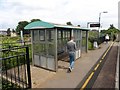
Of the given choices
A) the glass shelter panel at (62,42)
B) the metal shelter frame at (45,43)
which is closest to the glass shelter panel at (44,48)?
the metal shelter frame at (45,43)

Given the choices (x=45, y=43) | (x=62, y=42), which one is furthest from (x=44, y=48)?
(x=62, y=42)

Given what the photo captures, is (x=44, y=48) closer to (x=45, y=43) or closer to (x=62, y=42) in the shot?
(x=45, y=43)

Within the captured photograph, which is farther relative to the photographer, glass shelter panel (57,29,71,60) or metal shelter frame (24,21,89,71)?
glass shelter panel (57,29,71,60)

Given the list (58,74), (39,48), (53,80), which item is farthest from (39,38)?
(53,80)

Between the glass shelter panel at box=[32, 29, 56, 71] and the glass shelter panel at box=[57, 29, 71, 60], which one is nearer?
the glass shelter panel at box=[32, 29, 56, 71]

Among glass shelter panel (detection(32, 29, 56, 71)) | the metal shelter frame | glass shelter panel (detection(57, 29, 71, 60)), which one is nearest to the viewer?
the metal shelter frame

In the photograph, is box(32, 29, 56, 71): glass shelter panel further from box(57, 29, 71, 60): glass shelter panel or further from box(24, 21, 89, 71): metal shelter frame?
box(57, 29, 71, 60): glass shelter panel

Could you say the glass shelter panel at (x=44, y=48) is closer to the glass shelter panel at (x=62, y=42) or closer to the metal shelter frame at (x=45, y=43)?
the metal shelter frame at (x=45, y=43)

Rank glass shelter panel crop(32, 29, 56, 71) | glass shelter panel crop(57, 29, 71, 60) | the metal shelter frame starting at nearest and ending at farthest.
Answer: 1. the metal shelter frame
2. glass shelter panel crop(32, 29, 56, 71)
3. glass shelter panel crop(57, 29, 71, 60)

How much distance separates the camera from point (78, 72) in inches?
367

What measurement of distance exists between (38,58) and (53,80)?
2.88 meters

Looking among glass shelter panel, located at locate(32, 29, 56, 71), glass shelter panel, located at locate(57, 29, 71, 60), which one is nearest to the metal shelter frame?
glass shelter panel, located at locate(32, 29, 56, 71)

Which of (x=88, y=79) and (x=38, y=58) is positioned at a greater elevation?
(x=38, y=58)

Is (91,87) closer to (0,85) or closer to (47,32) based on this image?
(0,85)
